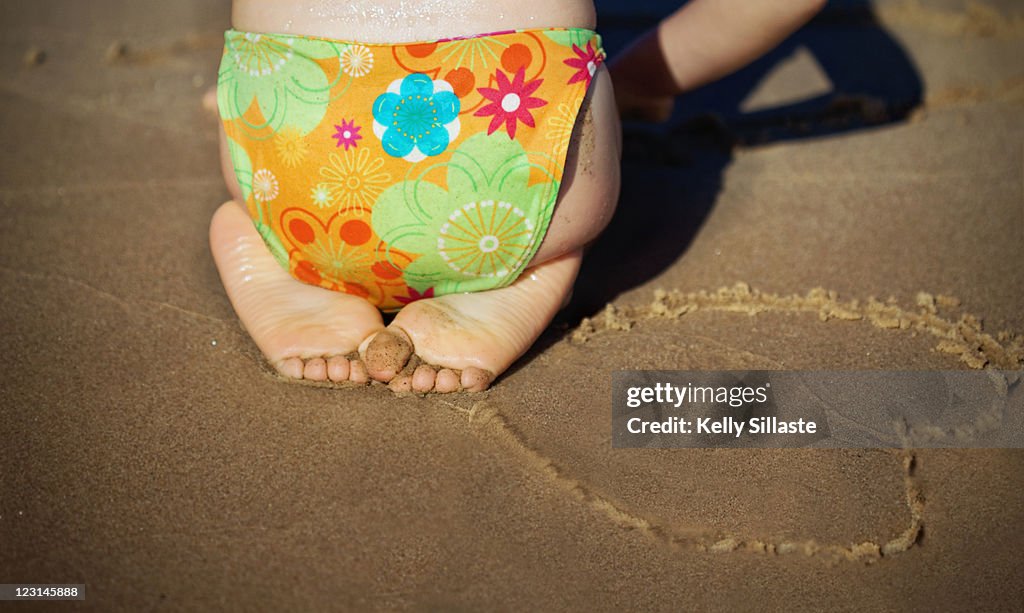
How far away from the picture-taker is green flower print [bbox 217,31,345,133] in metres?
1.46

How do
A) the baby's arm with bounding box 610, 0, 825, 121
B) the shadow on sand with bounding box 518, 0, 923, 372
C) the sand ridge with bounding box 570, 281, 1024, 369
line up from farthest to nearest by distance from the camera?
the shadow on sand with bounding box 518, 0, 923, 372 → the baby's arm with bounding box 610, 0, 825, 121 → the sand ridge with bounding box 570, 281, 1024, 369

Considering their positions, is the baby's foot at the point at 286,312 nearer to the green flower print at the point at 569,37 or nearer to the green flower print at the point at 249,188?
the green flower print at the point at 249,188

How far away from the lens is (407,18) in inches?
57.2

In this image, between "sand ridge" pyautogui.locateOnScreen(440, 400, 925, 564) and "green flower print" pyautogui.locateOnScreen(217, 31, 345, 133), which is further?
"green flower print" pyautogui.locateOnScreen(217, 31, 345, 133)

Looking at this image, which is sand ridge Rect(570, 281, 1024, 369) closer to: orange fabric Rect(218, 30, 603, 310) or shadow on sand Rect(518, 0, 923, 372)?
shadow on sand Rect(518, 0, 923, 372)

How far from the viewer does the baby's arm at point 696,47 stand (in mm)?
1770

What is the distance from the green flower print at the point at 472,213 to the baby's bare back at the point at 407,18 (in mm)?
181

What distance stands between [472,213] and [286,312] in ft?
1.18

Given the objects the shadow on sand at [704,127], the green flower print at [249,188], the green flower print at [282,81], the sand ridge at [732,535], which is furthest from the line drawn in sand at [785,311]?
Answer: the green flower print at [282,81]

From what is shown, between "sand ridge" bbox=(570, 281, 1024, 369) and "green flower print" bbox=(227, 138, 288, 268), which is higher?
"green flower print" bbox=(227, 138, 288, 268)

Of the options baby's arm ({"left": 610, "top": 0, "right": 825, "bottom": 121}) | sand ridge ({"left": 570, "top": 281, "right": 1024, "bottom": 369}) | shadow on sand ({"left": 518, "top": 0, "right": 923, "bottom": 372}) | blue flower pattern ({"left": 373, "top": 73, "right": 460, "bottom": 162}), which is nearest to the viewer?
blue flower pattern ({"left": 373, "top": 73, "right": 460, "bottom": 162})

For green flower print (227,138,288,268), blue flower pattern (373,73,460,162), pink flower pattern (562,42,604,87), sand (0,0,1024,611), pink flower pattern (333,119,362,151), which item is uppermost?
pink flower pattern (562,42,604,87)

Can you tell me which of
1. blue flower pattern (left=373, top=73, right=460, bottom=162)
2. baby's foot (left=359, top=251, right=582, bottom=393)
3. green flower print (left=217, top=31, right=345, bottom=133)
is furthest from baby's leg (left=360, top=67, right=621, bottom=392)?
green flower print (left=217, top=31, right=345, bottom=133)

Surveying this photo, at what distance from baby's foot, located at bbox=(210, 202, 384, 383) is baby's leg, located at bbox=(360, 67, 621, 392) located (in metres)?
0.04
